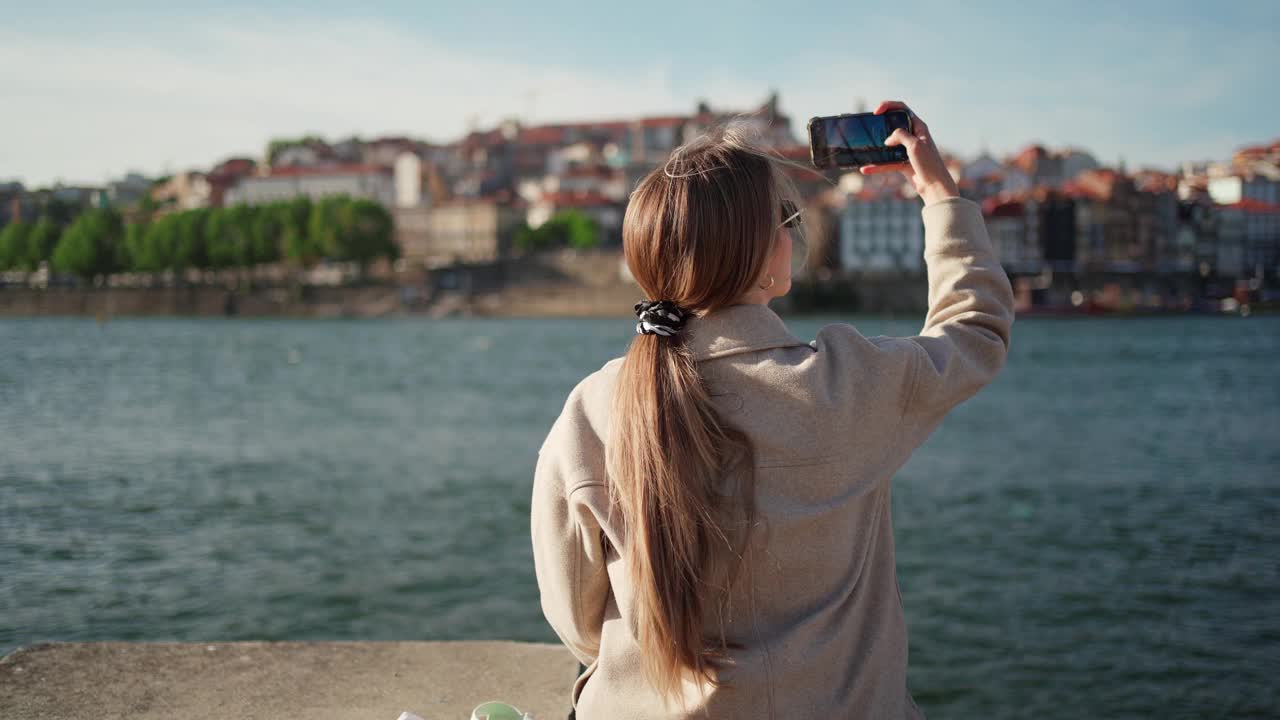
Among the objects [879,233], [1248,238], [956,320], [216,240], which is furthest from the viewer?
[1248,238]

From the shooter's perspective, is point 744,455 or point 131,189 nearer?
point 744,455

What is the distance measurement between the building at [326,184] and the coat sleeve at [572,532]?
95.2 metres

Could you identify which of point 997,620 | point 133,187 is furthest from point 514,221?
point 997,620

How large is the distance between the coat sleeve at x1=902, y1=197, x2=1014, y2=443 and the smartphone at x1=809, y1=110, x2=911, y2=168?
0.40ft

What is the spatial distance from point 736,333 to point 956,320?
30 cm

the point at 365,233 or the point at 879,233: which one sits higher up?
the point at 365,233

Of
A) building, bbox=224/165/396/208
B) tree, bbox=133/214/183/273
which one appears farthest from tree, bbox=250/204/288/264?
building, bbox=224/165/396/208

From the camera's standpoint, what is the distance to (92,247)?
250 feet

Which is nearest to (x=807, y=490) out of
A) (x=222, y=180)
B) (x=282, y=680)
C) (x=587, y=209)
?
(x=282, y=680)

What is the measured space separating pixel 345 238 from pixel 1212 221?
2033 inches

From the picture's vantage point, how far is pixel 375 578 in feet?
32.5

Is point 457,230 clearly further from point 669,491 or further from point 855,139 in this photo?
point 669,491

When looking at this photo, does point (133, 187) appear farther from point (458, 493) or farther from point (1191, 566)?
point (1191, 566)

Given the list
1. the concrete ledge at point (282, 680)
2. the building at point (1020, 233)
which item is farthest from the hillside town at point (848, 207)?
the concrete ledge at point (282, 680)
